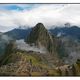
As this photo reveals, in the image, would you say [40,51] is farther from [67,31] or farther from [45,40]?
[67,31]

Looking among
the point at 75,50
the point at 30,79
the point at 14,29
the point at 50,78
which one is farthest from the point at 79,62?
the point at 14,29

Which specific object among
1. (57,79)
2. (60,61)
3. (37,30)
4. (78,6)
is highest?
(78,6)

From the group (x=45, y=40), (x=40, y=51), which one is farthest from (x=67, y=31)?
(x=40, y=51)

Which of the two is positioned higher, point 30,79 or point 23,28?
point 23,28

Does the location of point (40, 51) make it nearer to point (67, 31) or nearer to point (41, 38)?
point (41, 38)

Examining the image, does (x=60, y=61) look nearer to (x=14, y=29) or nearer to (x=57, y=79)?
(x=57, y=79)

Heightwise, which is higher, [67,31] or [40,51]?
[67,31]

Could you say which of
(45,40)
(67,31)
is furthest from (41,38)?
(67,31)

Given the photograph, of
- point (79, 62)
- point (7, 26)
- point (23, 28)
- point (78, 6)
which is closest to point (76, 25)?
point (78, 6)

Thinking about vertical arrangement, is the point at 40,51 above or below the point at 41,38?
below

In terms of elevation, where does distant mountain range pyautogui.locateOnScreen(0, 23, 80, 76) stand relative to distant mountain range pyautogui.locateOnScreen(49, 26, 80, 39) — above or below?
below

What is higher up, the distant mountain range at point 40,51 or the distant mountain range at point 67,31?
the distant mountain range at point 67,31
